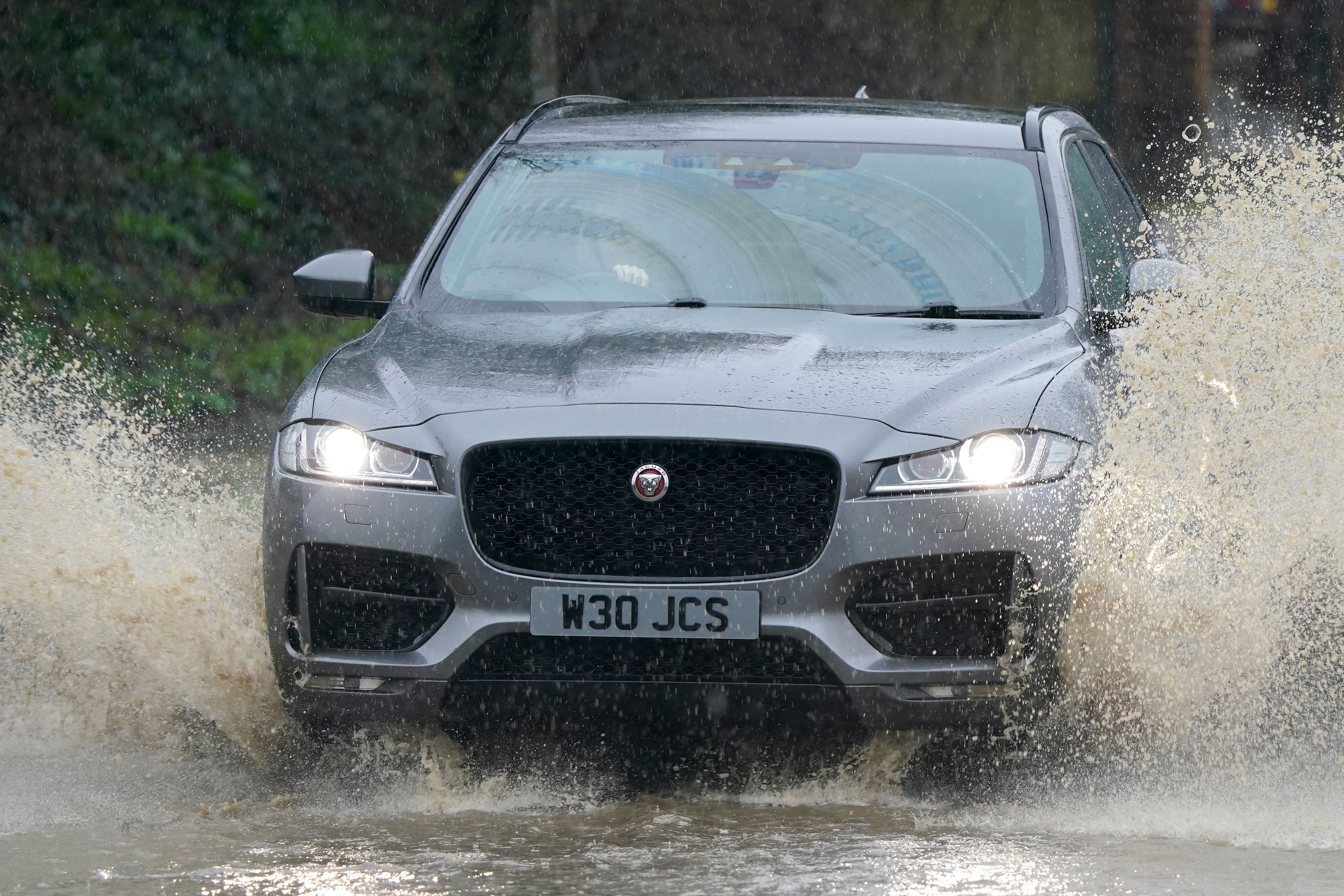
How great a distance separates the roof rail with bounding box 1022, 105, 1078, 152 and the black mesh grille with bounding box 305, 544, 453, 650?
8.37 ft

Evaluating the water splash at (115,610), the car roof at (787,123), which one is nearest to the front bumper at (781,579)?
the water splash at (115,610)

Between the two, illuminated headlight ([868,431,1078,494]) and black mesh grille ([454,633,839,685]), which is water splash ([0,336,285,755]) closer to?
black mesh grille ([454,633,839,685])

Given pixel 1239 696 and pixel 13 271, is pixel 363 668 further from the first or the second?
pixel 13 271

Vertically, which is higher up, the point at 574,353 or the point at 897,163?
the point at 897,163

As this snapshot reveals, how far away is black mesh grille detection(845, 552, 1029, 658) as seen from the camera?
4.62 m

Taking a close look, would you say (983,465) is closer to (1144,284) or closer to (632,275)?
(1144,284)

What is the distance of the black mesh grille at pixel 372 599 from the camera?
477 cm

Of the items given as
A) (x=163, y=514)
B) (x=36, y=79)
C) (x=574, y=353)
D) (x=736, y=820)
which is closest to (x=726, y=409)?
(x=574, y=353)

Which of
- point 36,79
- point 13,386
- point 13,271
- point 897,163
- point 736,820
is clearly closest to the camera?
point 736,820

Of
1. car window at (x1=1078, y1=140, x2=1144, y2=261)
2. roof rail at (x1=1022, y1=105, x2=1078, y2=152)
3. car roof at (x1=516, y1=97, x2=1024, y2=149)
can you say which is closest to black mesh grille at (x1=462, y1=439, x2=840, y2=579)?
car roof at (x1=516, y1=97, x2=1024, y2=149)

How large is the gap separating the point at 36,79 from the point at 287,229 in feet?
6.33

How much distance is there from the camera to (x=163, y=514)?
6254mm

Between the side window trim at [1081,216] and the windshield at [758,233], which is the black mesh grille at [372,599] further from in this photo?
the side window trim at [1081,216]

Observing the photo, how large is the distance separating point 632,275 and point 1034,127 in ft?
4.59
